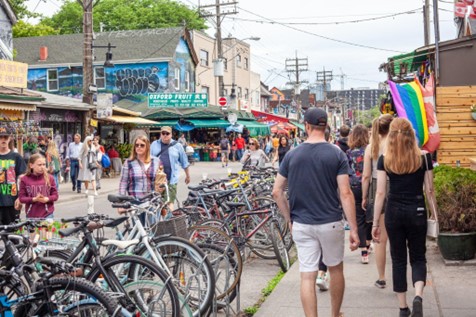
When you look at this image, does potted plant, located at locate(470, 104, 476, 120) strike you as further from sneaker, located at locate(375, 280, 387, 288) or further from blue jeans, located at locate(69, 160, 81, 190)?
blue jeans, located at locate(69, 160, 81, 190)

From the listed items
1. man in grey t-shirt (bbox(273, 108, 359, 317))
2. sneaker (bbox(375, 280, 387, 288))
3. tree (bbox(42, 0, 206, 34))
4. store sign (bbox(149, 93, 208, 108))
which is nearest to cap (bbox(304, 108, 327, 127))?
man in grey t-shirt (bbox(273, 108, 359, 317))

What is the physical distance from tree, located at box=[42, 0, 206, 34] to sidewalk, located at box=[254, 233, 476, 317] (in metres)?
58.3

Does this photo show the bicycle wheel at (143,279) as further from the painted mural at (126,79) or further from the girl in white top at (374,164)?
the painted mural at (126,79)

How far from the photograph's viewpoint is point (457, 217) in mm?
7777

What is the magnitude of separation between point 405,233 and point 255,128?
42.2 metres

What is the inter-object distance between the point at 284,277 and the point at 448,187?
2307 millimetres

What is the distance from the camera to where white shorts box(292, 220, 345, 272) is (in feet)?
17.1

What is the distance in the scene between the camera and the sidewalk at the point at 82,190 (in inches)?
758

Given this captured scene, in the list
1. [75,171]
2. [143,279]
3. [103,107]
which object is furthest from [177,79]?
[143,279]

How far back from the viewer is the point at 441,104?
452 inches

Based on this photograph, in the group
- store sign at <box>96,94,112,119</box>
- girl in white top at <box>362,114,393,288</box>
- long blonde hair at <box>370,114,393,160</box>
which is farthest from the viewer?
store sign at <box>96,94,112,119</box>

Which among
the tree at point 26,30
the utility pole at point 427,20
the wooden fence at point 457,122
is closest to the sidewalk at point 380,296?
the wooden fence at point 457,122

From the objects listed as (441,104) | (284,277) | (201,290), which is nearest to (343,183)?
(201,290)

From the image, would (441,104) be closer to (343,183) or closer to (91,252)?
(343,183)
